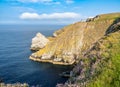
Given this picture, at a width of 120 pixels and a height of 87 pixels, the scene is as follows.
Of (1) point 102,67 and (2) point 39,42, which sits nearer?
(1) point 102,67

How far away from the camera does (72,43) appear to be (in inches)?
5477

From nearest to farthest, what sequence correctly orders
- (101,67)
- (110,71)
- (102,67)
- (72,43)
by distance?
(110,71) < (102,67) < (101,67) < (72,43)

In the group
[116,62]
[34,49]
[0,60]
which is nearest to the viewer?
[116,62]

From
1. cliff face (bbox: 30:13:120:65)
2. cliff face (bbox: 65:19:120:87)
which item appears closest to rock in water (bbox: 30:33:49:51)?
cliff face (bbox: 30:13:120:65)

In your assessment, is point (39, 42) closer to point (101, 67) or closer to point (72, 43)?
point (72, 43)

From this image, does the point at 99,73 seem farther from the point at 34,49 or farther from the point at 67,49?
the point at 34,49

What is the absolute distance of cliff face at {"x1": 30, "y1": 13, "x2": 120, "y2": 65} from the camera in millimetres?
128375

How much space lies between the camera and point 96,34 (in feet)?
475

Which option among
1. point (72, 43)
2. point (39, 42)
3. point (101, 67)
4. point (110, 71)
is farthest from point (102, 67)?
point (39, 42)

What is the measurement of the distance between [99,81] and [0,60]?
119 metres

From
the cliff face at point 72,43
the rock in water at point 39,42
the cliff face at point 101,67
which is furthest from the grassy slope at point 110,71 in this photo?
the rock in water at point 39,42

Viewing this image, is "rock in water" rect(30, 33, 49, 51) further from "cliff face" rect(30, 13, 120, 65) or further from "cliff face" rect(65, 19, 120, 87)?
"cliff face" rect(65, 19, 120, 87)

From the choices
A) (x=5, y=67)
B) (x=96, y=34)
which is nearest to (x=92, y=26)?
(x=96, y=34)

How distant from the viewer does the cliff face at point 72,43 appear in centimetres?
12838
